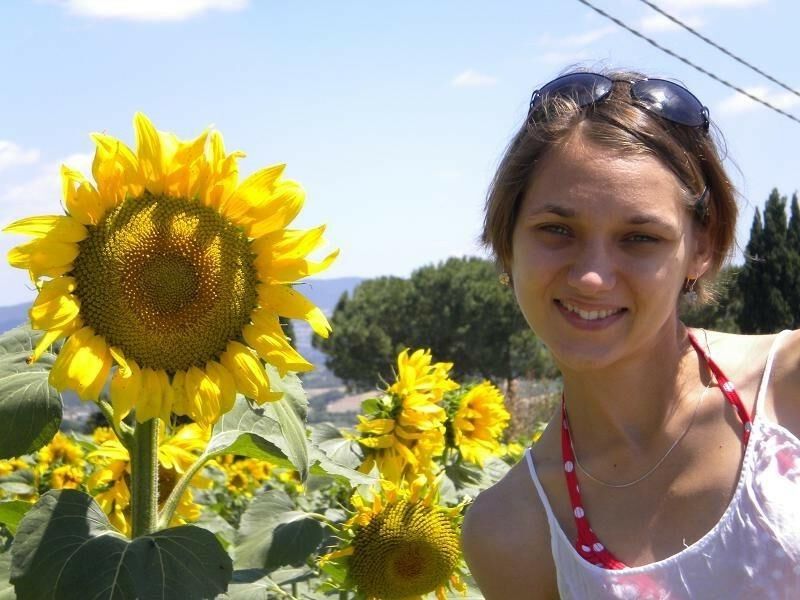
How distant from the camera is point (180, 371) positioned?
1812 mm

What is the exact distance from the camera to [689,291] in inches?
80.9

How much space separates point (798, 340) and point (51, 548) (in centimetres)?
121

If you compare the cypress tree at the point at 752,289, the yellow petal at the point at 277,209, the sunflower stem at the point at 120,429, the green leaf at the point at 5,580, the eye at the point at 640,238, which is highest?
the yellow petal at the point at 277,209

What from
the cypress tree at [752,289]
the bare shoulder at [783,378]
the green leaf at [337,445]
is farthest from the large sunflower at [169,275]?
the cypress tree at [752,289]

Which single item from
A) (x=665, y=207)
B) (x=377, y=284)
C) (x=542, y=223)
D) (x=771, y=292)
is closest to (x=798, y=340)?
(x=665, y=207)

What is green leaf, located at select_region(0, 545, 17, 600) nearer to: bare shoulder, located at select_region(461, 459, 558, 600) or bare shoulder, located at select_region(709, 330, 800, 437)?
bare shoulder, located at select_region(461, 459, 558, 600)

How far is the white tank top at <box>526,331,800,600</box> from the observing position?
1.72 meters

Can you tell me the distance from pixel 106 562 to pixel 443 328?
42.9 m

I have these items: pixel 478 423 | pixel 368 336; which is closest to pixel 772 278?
pixel 368 336

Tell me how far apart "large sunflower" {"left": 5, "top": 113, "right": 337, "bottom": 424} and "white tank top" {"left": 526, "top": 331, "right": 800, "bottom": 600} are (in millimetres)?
597

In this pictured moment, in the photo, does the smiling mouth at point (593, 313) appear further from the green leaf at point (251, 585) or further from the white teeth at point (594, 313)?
the green leaf at point (251, 585)

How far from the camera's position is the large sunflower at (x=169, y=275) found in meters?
1.75

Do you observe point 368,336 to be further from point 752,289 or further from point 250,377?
point 250,377

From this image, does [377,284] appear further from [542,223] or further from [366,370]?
[542,223]
